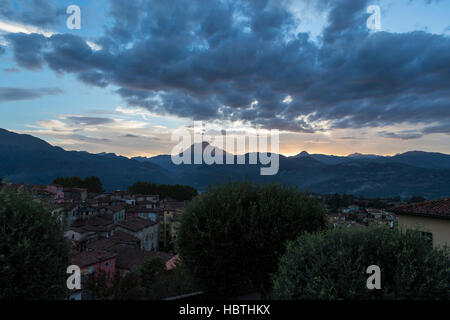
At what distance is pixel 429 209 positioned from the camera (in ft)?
64.3

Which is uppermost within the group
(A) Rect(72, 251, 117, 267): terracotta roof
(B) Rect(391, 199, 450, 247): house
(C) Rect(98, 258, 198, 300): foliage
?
(B) Rect(391, 199, 450, 247): house

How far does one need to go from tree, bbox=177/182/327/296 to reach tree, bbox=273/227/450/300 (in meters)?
5.06

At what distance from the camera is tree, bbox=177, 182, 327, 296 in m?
14.1

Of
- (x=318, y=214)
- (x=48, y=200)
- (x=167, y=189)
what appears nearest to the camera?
(x=48, y=200)

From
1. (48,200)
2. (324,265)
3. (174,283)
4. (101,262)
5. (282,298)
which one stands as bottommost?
(101,262)

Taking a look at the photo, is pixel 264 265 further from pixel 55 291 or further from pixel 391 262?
pixel 55 291

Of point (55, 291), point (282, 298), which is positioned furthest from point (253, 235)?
point (55, 291)

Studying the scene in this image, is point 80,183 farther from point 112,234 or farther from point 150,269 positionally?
point 150,269

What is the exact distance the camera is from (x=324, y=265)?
8.05 m

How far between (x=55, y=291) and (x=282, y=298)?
22.8 ft

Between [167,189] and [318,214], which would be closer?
[318,214]
